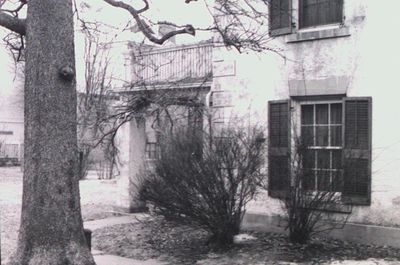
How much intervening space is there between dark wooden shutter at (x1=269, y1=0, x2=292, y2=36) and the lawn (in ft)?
21.6

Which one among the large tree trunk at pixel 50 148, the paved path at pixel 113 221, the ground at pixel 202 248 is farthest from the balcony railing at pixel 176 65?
the large tree trunk at pixel 50 148

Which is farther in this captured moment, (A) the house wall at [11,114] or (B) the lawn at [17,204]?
(A) the house wall at [11,114]

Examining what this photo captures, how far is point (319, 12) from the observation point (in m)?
10.1

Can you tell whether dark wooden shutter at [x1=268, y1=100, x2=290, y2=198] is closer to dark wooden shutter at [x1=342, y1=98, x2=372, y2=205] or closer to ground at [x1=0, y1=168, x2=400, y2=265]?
ground at [x1=0, y1=168, x2=400, y2=265]

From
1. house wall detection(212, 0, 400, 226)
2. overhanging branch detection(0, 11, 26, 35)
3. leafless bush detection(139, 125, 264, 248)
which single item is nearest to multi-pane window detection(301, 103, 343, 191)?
house wall detection(212, 0, 400, 226)

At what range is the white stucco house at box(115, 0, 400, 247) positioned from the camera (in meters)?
9.13

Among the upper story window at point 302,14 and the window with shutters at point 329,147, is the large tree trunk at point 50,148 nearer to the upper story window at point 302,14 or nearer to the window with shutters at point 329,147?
the window with shutters at point 329,147

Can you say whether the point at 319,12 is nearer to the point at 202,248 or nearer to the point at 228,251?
the point at 228,251

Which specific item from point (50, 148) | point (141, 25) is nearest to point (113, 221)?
point (141, 25)

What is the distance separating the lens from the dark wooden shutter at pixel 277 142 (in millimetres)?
9992

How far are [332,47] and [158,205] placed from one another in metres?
4.38

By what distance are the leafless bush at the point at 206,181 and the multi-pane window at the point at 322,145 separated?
0.99 m

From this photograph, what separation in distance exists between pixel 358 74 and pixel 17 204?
11300mm

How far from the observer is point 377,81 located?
9281 millimetres
